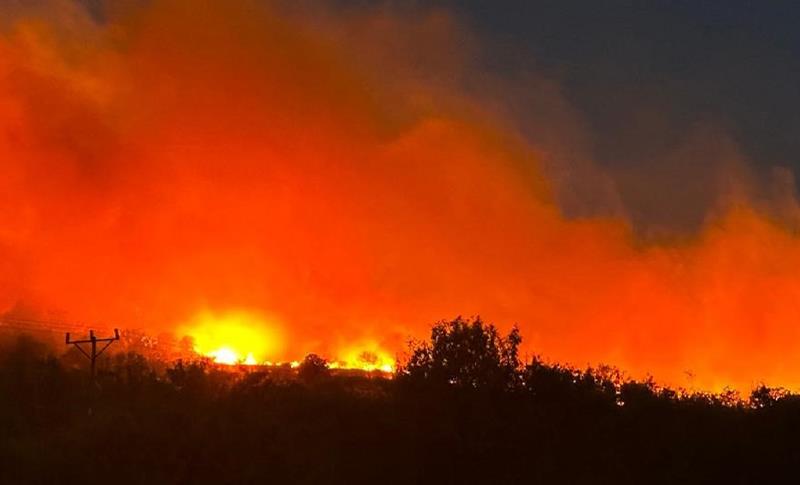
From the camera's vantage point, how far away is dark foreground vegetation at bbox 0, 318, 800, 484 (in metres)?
28.8

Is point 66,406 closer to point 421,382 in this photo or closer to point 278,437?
point 278,437

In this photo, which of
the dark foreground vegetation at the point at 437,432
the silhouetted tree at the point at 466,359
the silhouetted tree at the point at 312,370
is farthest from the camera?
the silhouetted tree at the point at 312,370

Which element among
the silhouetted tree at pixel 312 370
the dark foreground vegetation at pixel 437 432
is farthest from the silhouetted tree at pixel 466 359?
the silhouetted tree at pixel 312 370

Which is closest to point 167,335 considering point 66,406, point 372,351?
point 372,351

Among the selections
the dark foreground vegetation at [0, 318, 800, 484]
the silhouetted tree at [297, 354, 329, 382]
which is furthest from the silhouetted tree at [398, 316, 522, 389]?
the silhouetted tree at [297, 354, 329, 382]

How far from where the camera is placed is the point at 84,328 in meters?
77.0

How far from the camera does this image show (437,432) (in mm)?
30266

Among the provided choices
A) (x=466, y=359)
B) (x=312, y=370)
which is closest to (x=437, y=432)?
(x=466, y=359)

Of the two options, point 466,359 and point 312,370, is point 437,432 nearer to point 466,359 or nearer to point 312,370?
point 466,359

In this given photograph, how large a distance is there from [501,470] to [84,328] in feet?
186

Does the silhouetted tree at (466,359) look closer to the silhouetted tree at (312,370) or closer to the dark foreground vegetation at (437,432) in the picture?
the dark foreground vegetation at (437,432)

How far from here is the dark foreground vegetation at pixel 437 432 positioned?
28.8m

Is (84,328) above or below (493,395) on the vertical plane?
above

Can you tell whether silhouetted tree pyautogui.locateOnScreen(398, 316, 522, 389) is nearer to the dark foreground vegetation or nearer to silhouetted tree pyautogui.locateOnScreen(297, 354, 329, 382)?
the dark foreground vegetation
